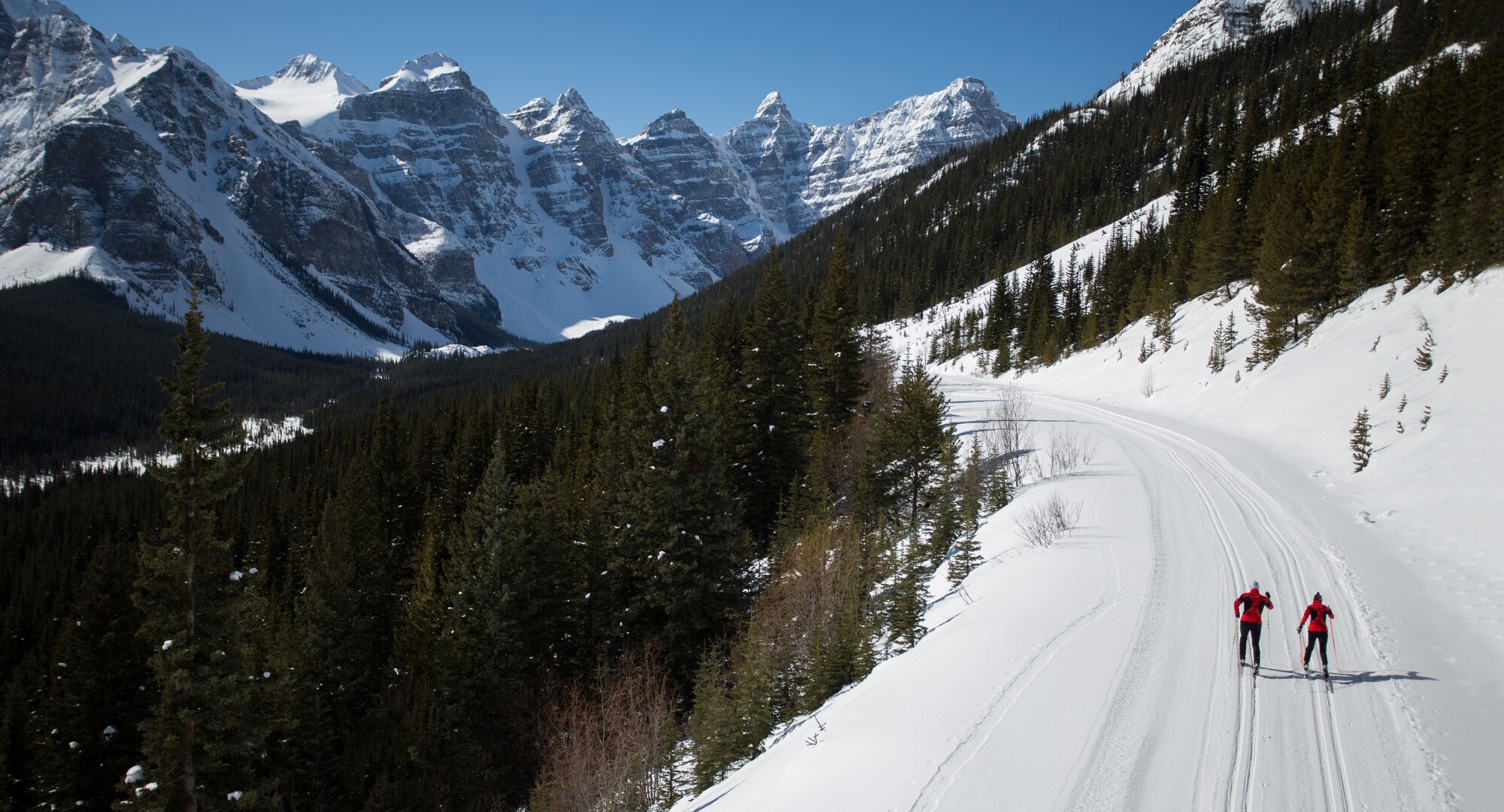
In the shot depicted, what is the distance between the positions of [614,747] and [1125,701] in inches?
510

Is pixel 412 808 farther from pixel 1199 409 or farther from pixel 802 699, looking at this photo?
pixel 1199 409

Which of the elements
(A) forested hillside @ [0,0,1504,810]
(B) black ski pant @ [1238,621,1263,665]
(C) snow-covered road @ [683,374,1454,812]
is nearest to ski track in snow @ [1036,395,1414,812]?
→ (C) snow-covered road @ [683,374,1454,812]

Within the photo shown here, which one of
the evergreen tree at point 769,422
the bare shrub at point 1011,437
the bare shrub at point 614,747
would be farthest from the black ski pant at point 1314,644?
the evergreen tree at point 769,422

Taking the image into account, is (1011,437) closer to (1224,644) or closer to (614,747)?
(1224,644)

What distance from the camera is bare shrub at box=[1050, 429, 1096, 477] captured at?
68.4 ft

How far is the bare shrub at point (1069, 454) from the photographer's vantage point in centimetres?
2086

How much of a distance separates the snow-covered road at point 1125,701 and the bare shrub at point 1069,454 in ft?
20.5

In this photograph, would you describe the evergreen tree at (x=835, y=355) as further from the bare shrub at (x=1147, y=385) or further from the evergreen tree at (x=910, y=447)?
the bare shrub at (x=1147, y=385)

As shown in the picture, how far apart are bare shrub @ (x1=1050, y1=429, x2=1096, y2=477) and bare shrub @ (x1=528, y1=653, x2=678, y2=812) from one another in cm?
1399

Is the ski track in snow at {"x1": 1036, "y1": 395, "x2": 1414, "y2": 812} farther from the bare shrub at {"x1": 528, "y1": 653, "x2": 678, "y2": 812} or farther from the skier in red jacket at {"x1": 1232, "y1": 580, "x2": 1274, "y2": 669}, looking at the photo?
the bare shrub at {"x1": 528, "y1": 653, "x2": 678, "y2": 812}

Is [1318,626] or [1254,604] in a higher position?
[1254,604]

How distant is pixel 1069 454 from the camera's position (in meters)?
21.3

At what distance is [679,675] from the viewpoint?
21.7 meters

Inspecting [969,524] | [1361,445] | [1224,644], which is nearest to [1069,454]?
[969,524]
